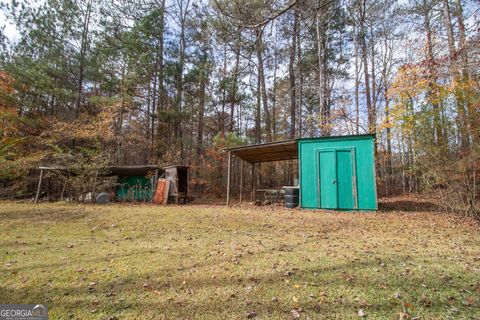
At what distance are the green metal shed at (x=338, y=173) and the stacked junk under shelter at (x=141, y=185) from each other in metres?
5.79

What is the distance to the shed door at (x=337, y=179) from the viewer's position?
25.9ft

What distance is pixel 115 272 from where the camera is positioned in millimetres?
2891

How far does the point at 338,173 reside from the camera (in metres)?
8.06

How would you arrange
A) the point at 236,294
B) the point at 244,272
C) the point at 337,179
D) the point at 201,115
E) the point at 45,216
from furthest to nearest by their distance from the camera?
the point at 201,115, the point at 337,179, the point at 45,216, the point at 244,272, the point at 236,294

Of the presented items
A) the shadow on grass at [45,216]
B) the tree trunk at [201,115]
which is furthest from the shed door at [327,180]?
the tree trunk at [201,115]

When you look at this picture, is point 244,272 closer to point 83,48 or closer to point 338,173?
point 338,173

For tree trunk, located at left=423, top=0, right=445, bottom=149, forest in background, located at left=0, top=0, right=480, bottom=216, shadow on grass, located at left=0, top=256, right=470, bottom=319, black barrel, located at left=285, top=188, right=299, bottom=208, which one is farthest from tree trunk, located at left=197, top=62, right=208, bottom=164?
shadow on grass, located at left=0, top=256, right=470, bottom=319

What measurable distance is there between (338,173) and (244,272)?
625 centimetres

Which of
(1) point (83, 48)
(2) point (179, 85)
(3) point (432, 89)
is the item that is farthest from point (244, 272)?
(1) point (83, 48)

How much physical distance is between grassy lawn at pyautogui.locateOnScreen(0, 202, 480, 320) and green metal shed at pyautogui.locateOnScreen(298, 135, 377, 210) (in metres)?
2.48

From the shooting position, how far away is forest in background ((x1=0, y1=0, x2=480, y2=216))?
1133 centimetres

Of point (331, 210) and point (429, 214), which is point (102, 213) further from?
point (429, 214)

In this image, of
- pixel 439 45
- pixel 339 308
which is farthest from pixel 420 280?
pixel 439 45

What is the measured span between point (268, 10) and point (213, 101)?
14.5 m
